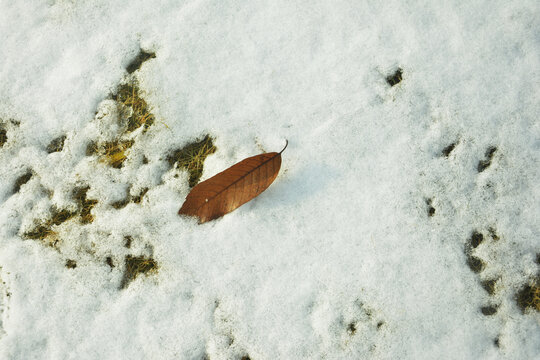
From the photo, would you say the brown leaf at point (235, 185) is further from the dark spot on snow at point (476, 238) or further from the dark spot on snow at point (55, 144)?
the dark spot on snow at point (476, 238)

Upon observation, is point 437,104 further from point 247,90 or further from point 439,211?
point 247,90

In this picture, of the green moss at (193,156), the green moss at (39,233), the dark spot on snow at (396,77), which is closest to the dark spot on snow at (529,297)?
the dark spot on snow at (396,77)

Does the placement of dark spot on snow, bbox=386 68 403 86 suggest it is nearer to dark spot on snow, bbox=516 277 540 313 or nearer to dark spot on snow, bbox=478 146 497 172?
dark spot on snow, bbox=478 146 497 172

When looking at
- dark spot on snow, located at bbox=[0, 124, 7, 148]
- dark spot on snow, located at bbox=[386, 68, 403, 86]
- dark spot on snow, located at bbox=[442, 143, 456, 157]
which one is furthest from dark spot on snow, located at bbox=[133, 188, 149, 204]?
dark spot on snow, located at bbox=[442, 143, 456, 157]

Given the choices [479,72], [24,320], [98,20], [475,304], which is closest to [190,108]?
[98,20]

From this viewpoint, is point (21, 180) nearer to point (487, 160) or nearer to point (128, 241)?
point (128, 241)
